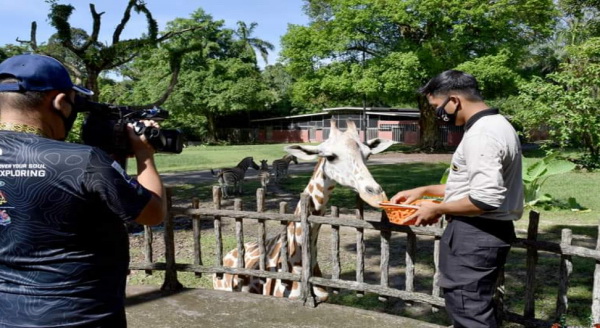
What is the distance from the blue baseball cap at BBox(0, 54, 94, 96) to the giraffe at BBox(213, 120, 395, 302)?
99.7 inches

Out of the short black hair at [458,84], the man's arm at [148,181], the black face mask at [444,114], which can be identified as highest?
the short black hair at [458,84]

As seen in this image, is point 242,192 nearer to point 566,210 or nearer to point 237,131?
point 566,210

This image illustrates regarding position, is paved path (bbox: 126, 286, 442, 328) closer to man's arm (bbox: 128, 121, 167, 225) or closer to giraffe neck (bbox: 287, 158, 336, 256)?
giraffe neck (bbox: 287, 158, 336, 256)

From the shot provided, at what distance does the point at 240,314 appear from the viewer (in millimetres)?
4539

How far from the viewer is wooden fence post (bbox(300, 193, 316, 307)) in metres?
4.64

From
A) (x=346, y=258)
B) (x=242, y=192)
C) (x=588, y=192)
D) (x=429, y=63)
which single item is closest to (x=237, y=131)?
(x=429, y=63)

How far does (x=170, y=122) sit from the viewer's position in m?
50.3

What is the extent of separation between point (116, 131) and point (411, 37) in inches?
1152

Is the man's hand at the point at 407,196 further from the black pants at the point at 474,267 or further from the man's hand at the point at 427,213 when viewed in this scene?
the black pants at the point at 474,267

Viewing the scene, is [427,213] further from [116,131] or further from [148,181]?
[116,131]

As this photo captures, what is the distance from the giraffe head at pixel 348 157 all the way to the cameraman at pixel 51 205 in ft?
7.64

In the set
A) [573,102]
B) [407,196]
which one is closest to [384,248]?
[407,196]

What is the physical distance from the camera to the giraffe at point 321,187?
425cm

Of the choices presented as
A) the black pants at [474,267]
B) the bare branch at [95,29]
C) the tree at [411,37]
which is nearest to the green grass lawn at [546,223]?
the black pants at [474,267]
